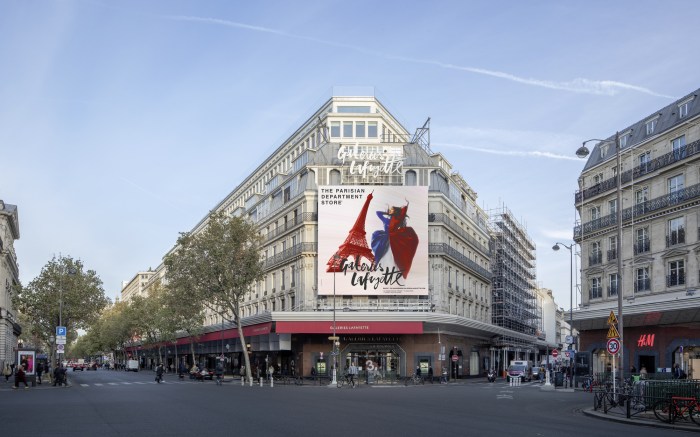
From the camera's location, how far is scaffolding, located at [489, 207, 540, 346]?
308 feet

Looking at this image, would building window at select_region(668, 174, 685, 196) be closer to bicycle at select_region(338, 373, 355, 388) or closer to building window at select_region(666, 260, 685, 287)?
building window at select_region(666, 260, 685, 287)

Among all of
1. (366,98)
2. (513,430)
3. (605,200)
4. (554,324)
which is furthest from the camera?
(554,324)

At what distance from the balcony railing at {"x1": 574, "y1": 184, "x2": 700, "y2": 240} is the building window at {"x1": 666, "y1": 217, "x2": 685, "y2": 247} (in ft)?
3.60

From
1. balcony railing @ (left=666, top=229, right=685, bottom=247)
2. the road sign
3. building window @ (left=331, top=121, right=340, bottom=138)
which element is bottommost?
the road sign

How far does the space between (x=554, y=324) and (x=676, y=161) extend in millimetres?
122627

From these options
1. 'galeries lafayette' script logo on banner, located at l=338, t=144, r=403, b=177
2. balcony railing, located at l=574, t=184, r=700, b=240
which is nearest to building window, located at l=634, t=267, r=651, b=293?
balcony railing, located at l=574, t=184, r=700, b=240

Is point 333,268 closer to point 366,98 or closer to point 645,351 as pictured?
point 366,98

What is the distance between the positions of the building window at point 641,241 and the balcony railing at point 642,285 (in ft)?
6.60

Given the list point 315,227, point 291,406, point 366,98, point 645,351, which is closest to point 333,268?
point 315,227

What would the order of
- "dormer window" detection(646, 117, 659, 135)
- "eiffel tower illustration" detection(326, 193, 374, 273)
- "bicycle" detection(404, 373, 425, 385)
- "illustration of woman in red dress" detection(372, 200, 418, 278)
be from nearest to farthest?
"dormer window" detection(646, 117, 659, 135), "bicycle" detection(404, 373, 425, 385), "illustration of woman in red dress" detection(372, 200, 418, 278), "eiffel tower illustration" detection(326, 193, 374, 273)

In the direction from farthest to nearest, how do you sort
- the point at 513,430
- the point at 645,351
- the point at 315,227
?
the point at 315,227 < the point at 645,351 < the point at 513,430

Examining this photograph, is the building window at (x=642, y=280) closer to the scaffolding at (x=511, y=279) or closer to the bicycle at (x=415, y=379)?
the bicycle at (x=415, y=379)

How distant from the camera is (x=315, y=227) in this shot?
2746 inches

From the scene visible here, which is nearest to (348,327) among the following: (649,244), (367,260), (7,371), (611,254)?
(367,260)
